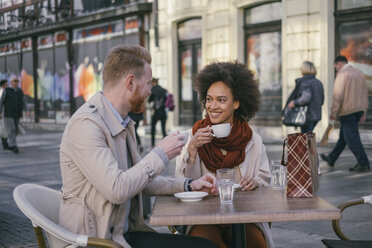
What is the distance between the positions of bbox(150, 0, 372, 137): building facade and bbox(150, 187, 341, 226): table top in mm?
9208

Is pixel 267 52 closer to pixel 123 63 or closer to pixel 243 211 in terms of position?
pixel 123 63

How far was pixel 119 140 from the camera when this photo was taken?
2.76 m

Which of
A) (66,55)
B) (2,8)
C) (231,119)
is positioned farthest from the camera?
(2,8)

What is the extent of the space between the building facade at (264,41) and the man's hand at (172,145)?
9.30 metres

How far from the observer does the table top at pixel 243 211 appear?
8.14ft

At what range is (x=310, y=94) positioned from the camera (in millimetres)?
8758

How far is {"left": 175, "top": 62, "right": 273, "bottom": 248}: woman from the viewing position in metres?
3.24

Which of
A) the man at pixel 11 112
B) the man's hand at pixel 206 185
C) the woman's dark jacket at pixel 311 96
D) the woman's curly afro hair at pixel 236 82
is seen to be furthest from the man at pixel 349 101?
the man at pixel 11 112

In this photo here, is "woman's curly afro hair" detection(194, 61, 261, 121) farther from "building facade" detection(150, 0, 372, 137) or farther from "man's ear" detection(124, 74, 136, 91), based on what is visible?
"building facade" detection(150, 0, 372, 137)

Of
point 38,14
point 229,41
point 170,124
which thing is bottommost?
point 170,124

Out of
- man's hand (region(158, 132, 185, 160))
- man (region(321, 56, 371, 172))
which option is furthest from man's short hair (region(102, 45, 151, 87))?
man (region(321, 56, 371, 172))

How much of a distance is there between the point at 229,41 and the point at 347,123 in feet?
24.8

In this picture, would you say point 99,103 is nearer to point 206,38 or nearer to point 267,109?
point 267,109

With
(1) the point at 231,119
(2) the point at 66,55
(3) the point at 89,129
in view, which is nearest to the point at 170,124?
(2) the point at 66,55
